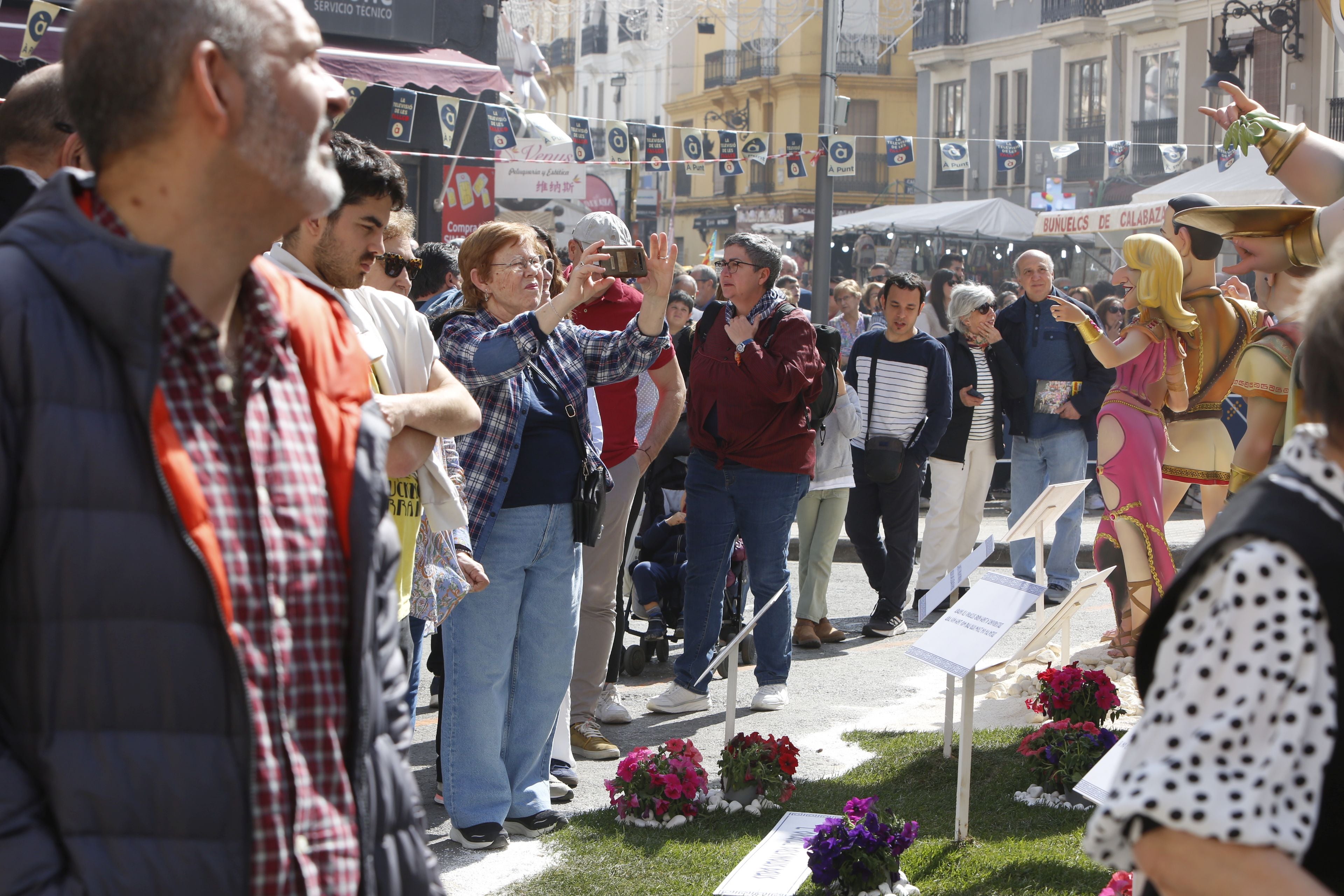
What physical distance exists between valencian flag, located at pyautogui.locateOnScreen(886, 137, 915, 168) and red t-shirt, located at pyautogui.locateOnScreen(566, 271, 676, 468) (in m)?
12.3

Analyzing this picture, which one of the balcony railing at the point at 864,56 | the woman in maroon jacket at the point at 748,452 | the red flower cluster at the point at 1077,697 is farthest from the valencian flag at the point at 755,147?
the balcony railing at the point at 864,56

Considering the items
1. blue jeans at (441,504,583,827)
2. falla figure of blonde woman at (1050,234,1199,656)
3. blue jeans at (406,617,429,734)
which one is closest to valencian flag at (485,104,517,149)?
falla figure of blonde woman at (1050,234,1199,656)

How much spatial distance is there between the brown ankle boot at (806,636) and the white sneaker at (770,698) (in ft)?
4.58

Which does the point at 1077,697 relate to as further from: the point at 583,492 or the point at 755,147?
the point at 755,147

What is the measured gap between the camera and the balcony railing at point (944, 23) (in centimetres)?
4091

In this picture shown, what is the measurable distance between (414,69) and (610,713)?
739 cm

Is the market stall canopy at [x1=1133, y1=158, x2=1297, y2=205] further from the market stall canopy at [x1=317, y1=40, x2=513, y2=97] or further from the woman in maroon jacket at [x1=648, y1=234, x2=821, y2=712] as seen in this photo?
the woman in maroon jacket at [x1=648, y1=234, x2=821, y2=712]

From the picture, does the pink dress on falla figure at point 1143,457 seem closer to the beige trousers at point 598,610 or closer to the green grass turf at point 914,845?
the green grass turf at point 914,845

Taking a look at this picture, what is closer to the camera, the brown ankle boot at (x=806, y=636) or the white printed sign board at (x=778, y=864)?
the white printed sign board at (x=778, y=864)

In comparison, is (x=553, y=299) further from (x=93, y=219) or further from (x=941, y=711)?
(x=941, y=711)

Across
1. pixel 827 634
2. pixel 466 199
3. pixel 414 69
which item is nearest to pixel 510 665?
pixel 827 634

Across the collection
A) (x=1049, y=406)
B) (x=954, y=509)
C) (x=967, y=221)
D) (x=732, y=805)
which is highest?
(x=967, y=221)

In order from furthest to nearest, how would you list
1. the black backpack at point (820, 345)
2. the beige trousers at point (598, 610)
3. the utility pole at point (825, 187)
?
the utility pole at point (825, 187) → the black backpack at point (820, 345) → the beige trousers at point (598, 610)

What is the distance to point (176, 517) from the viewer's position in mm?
1504
